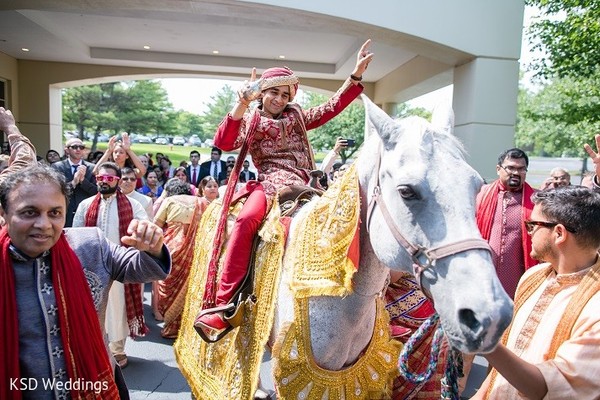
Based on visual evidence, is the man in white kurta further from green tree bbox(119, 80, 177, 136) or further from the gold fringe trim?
green tree bbox(119, 80, 177, 136)

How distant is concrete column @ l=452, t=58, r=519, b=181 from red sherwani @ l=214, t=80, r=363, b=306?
6.08 metres

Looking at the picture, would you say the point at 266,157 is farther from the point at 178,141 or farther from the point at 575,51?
the point at 178,141

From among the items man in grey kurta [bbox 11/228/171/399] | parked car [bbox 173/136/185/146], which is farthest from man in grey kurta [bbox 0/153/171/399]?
parked car [bbox 173/136/185/146]

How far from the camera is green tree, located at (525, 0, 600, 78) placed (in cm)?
810

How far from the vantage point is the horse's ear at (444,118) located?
6.38ft

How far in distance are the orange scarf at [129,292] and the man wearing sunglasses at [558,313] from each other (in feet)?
10.9

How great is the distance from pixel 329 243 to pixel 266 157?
44.7 inches

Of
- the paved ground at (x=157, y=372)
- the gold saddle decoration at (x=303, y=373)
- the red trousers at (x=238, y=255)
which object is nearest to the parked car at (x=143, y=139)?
the paved ground at (x=157, y=372)

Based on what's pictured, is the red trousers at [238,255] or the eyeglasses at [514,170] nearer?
the red trousers at [238,255]

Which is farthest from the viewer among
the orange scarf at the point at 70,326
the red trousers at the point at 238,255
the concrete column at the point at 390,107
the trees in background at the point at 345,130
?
the trees in background at the point at 345,130

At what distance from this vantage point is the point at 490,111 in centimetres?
843

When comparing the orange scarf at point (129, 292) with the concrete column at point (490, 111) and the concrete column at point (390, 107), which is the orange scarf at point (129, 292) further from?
the concrete column at point (390, 107)

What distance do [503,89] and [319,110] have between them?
6.64 meters

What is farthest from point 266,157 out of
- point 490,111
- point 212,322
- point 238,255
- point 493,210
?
point 490,111
